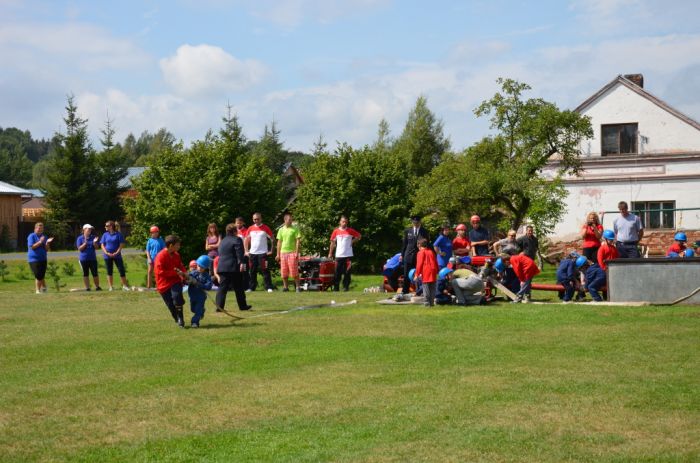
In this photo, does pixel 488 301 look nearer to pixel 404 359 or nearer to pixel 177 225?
pixel 404 359

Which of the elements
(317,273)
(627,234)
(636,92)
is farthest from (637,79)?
(627,234)

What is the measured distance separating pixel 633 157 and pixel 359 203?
14029 millimetres

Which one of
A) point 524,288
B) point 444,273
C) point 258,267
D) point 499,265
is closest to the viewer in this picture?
point 444,273

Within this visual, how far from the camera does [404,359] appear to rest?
11.7 metres

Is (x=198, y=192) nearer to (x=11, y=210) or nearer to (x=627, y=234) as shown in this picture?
(x=627, y=234)

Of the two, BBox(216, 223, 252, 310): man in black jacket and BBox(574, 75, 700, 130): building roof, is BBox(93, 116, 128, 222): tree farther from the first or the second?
BBox(216, 223, 252, 310): man in black jacket

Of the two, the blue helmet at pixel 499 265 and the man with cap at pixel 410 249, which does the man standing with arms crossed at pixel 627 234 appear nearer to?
the blue helmet at pixel 499 265

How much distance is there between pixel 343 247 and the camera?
74.2 feet

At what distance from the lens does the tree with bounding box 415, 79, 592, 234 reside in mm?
30797

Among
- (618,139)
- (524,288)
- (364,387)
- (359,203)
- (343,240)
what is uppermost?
(618,139)

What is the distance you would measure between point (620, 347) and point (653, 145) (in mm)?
32724

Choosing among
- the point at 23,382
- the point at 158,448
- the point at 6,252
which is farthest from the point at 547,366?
the point at 6,252

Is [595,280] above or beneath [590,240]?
beneath

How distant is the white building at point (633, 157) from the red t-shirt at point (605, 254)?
23881 mm
